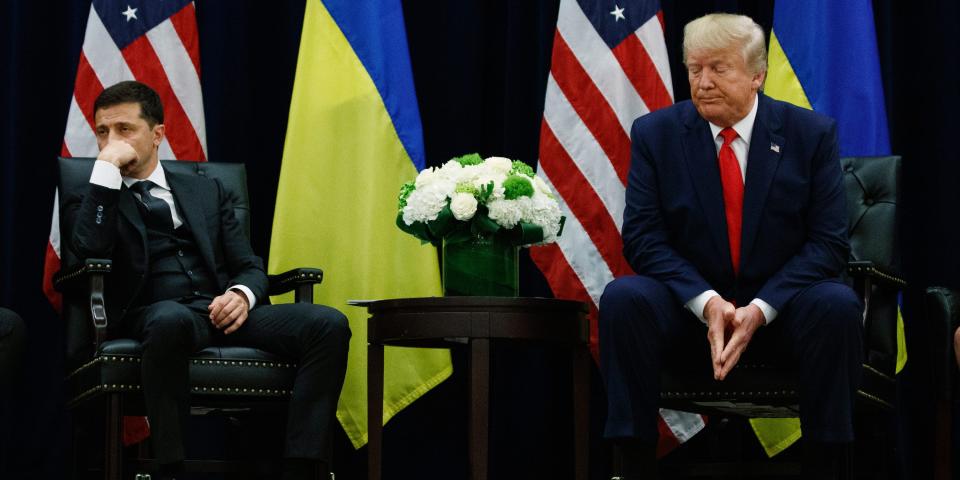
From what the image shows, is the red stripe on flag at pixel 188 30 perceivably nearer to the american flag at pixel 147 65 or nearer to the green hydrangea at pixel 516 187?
the american flag at pixel 147 65

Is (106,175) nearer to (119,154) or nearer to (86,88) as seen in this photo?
(119,154)

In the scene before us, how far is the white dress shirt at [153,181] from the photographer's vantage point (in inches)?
154

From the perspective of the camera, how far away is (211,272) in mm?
4145

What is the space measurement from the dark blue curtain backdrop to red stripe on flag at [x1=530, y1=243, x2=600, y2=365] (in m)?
0.28

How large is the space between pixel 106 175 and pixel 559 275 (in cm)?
158

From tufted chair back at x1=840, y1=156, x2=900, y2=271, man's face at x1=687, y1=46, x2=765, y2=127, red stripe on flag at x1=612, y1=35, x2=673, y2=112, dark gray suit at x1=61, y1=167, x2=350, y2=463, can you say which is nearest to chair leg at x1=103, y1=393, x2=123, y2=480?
dark gray suit at x1=61, y1=167, x2=350, y2=463

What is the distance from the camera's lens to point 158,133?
4.24 metres

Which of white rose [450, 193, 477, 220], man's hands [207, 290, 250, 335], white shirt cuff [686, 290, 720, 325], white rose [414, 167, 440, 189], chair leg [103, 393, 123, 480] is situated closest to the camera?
white shirt cuff [686, 290, 720, 325]

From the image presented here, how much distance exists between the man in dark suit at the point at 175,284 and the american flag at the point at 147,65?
345 mm

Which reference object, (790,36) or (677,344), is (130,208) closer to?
(677,344)

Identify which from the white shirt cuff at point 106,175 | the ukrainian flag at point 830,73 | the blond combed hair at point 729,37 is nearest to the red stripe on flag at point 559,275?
the ukrainian flag at point 830,73

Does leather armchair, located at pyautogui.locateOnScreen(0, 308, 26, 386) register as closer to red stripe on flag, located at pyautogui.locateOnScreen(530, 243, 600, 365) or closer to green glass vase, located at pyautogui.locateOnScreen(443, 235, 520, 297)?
green glass vase, located at pyautogui.locateOnScreen(443, 235, 520, 297)

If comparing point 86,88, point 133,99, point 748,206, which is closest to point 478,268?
point 748,206

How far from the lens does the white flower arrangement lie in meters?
3.76
